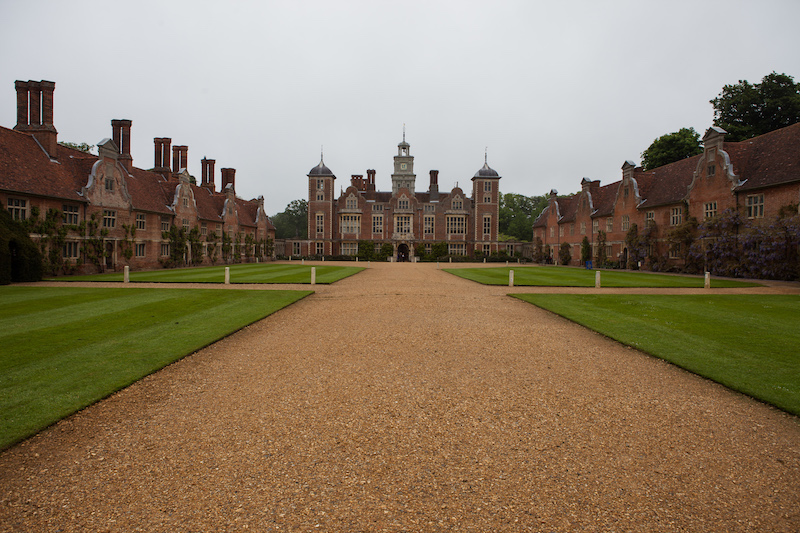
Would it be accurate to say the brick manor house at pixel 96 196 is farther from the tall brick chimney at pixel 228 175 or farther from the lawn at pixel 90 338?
the lawn at pixel 90 338

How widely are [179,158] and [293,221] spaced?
53.2m

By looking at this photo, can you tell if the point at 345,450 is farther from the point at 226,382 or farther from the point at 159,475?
the point at 226,382

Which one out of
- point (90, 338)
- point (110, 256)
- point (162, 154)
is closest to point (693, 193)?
point (90, 338)

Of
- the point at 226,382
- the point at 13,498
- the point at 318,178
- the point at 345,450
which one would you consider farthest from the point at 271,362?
the point at 318,178

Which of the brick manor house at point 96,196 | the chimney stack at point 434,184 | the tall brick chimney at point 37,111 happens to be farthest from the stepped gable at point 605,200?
the tall brick chimney at point 37,111

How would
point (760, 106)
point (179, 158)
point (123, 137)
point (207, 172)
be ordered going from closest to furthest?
point (123, 137) → point (760, 106) → point (179, 158) → point (207, 172)

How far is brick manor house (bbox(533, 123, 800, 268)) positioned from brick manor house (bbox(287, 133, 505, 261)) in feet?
48.6

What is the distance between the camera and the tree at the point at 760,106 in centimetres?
3625

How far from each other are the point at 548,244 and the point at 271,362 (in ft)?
162

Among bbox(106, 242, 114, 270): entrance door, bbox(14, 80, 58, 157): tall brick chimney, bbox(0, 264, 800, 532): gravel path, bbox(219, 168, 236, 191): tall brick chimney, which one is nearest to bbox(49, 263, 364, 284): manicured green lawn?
bbox(106, 242, 114, 270): entrance door

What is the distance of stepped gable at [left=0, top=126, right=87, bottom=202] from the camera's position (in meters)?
21.3

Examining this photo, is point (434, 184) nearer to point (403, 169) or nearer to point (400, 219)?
point (403, 169)

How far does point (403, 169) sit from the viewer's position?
65.8 meters

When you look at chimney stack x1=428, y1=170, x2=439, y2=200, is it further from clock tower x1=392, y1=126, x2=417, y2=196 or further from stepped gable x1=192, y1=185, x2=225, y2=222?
stepped gable x1=192, y1=185, x2=225, y2=222
